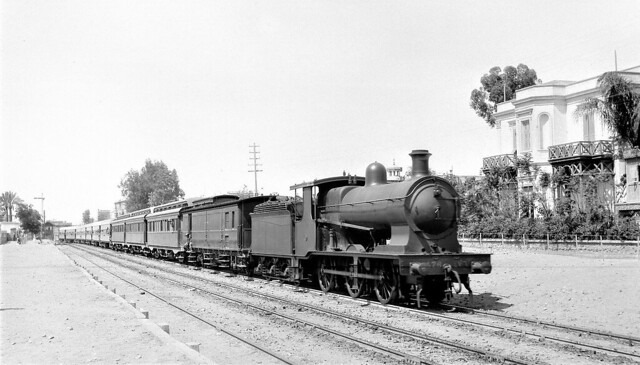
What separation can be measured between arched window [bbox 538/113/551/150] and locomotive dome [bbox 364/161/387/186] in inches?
970

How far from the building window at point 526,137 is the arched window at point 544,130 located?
3.16ft

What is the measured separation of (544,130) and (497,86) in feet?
45.6

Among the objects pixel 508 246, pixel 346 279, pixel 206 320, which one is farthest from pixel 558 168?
pixel 206 320

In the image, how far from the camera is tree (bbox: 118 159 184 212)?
10494 centimetres

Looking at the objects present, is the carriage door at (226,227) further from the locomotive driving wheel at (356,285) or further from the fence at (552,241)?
the fence at (552,241)

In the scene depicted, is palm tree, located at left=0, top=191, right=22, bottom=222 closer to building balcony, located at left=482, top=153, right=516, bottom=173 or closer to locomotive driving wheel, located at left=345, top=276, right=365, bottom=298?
building balcony, located at left=482, top=153, right=516, bottom=173

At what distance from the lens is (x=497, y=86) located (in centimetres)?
4997

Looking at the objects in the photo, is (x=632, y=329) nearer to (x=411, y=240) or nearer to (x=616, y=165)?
(x=411, y=240)

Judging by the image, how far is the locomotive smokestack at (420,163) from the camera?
14250 millimetres

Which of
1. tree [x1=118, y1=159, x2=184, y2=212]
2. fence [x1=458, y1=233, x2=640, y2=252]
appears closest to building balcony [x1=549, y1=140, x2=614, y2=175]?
fence [x1=458, y1=233, x2=640, y2=252]

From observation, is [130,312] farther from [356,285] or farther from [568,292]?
[568,292]

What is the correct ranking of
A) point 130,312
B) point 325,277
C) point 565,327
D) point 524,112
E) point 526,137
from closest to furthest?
point 565,327 → point 130,312 → point 325,277 → point 524,112 → point 526,137

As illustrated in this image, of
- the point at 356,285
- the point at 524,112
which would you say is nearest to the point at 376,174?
the point at 356,285

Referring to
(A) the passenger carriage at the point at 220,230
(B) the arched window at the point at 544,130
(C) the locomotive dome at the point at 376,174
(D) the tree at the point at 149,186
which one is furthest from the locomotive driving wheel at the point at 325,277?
(D) the tree at the point at 149,186
